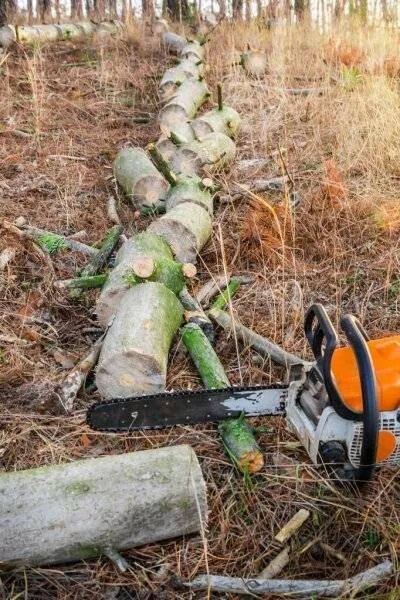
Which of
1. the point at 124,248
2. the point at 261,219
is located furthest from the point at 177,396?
the point at 261,219

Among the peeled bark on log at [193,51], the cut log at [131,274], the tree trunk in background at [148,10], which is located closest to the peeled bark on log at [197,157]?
the cut log at [131,274]

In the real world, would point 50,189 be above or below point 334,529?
above

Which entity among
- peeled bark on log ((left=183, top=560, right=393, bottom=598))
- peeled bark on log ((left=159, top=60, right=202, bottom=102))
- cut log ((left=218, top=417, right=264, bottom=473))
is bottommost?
peeled bark on log ((left=183, top=560, right=393, bottom=598))

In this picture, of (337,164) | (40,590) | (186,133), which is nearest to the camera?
(40,590)

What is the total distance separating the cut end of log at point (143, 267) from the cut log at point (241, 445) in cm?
93

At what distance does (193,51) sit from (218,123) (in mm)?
2957

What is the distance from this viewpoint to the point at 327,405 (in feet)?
6.59

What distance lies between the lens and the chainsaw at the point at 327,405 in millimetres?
1893

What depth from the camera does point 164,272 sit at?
3.18 meters

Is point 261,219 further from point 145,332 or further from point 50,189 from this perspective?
point 50,189

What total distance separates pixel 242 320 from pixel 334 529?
1363mm

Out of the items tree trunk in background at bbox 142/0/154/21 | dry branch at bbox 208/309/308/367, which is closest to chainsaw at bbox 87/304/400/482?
dry branch at bbox 208/309/308/367

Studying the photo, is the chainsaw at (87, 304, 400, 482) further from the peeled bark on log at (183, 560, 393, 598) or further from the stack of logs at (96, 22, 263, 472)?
the peeled bark on log at (183, 560, 393, 598)

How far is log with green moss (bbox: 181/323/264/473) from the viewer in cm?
225
